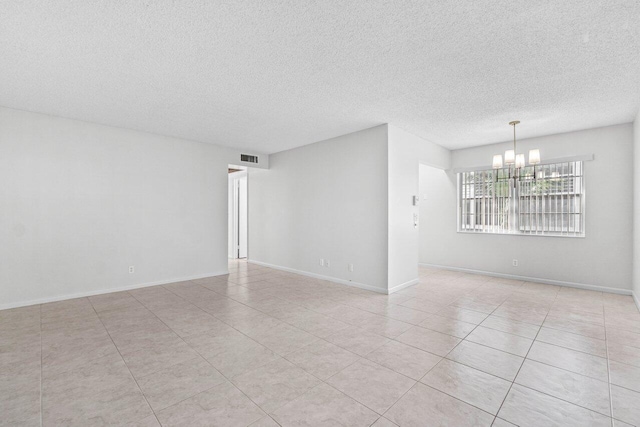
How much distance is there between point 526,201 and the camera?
5559mm

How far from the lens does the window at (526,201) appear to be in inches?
199

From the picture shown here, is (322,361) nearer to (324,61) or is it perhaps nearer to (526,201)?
(324,61)

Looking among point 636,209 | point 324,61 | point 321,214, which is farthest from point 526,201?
point 324,61

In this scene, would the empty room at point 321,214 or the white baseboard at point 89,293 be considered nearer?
the empty room at point 321,214

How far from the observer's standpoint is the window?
5.06m

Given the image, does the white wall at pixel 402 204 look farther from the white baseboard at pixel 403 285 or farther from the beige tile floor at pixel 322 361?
the beige tile floor at pixel 322 361

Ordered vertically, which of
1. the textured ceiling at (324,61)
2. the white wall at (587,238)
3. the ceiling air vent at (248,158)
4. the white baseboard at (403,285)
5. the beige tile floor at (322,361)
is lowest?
the beige tile floor at (322,361)

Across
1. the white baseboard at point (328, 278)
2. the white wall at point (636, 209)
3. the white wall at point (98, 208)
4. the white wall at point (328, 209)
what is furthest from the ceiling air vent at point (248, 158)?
the white wall at point (636, 209)

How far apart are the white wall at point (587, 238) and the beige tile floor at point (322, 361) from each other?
2.19 feet

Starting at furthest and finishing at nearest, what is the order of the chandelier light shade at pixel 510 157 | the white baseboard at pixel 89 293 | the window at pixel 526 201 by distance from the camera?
the window at pixel 526 201 < the chandelier light shade at pixel 510 157 < the white baseboard at pixel 89 293

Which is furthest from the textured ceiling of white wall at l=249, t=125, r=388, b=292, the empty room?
white wall at l=249, t=125, r=388, b=292

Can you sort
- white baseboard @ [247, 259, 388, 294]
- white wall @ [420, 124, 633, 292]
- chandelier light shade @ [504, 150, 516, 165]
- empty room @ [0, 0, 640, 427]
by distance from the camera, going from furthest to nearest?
1. white baseboard @ [247, 259, 388, 294]
2. white wall @ [420, 124, 633, 292]
3. chandelier light shade @ [504, 150, 516, 165]
4. empty room @ [0, 0, 640, 427]

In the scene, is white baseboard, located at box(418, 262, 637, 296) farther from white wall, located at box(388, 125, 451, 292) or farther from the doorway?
the doorway

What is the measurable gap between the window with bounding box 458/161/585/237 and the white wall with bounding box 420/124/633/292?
0.50ft
